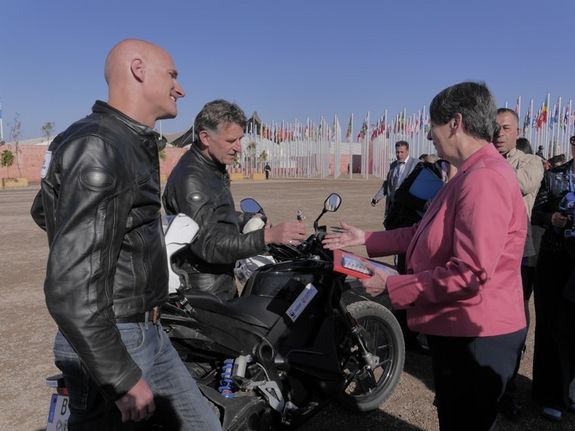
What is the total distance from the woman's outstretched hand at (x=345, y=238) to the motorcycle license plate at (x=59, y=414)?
150cm

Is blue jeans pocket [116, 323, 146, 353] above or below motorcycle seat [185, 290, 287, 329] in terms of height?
above

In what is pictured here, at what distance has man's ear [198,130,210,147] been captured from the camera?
300 cm

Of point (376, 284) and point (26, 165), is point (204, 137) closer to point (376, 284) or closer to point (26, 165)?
point (376, 284)

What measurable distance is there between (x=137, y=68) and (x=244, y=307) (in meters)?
1.50

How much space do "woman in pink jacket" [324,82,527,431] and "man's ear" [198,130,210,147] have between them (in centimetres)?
139

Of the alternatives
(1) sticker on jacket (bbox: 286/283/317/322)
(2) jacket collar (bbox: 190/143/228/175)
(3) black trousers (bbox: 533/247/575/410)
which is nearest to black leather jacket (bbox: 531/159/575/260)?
(3) black trousers (bbox: 533/247/575/410)

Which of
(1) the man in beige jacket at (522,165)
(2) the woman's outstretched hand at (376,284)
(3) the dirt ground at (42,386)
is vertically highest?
(1) the man in beige jacket at (522,165)

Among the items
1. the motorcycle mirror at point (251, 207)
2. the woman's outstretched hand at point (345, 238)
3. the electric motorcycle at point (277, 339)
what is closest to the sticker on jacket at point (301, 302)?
the electric motorcycle at point (277, 339)

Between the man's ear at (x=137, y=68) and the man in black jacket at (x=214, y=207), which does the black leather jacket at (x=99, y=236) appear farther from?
the man in black jacket at (x=214, y=207)

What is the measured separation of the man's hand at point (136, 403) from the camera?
4.93 feet

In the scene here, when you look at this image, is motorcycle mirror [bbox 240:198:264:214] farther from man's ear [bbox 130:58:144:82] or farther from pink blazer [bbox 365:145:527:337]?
man's ear [bbox 130:58:144:82]

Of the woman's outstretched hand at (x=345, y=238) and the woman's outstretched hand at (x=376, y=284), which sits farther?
the woman's outstretched hand at (x=345, y=238)

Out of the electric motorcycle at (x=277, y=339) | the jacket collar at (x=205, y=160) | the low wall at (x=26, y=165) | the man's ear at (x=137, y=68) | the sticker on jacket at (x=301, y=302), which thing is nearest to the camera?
the man's ear at (x=137, y=68)

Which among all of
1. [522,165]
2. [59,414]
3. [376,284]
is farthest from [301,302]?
[522,165]
